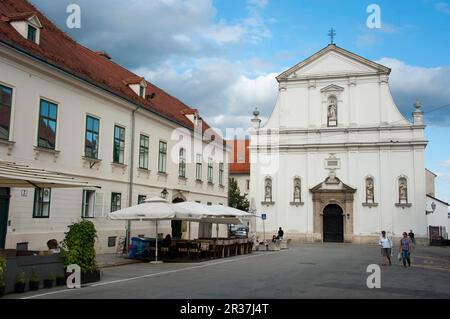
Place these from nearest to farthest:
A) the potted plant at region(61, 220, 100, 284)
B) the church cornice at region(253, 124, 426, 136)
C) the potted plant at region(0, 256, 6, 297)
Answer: the potted plant at region(0, 256, 6, 297) → the potted plant at region(61, 220, 100, 284) → the church cornice at region(253, 124, 426, 136)

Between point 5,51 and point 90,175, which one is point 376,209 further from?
point 5,51

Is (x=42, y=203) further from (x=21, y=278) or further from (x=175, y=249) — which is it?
(x=21, y=278)

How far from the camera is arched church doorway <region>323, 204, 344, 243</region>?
151 ft

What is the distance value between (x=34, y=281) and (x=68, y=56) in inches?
556

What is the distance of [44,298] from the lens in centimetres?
1159

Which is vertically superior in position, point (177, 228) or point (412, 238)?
point (177, 228)

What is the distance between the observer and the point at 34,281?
42.3ft

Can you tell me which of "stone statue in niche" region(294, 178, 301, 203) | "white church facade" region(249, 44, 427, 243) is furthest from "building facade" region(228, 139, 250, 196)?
"stone statue in niche" region(294, 178, 301, 203)

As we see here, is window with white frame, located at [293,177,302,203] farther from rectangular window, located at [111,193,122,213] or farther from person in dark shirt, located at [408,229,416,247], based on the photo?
rectangular window, located at [111,193,122,213]

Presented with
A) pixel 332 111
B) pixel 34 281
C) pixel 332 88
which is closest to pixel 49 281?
pixel 34 281

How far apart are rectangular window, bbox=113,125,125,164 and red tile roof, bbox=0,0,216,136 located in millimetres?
1756

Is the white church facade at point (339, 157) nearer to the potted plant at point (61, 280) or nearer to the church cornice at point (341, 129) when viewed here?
the church cornice at point (341, 129)

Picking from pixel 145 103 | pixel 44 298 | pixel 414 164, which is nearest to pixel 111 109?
pixel 145 103

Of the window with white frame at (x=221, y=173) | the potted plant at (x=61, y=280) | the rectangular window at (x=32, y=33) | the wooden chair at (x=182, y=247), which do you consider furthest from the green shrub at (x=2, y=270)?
the window with white frame at (x=221, y=173)
